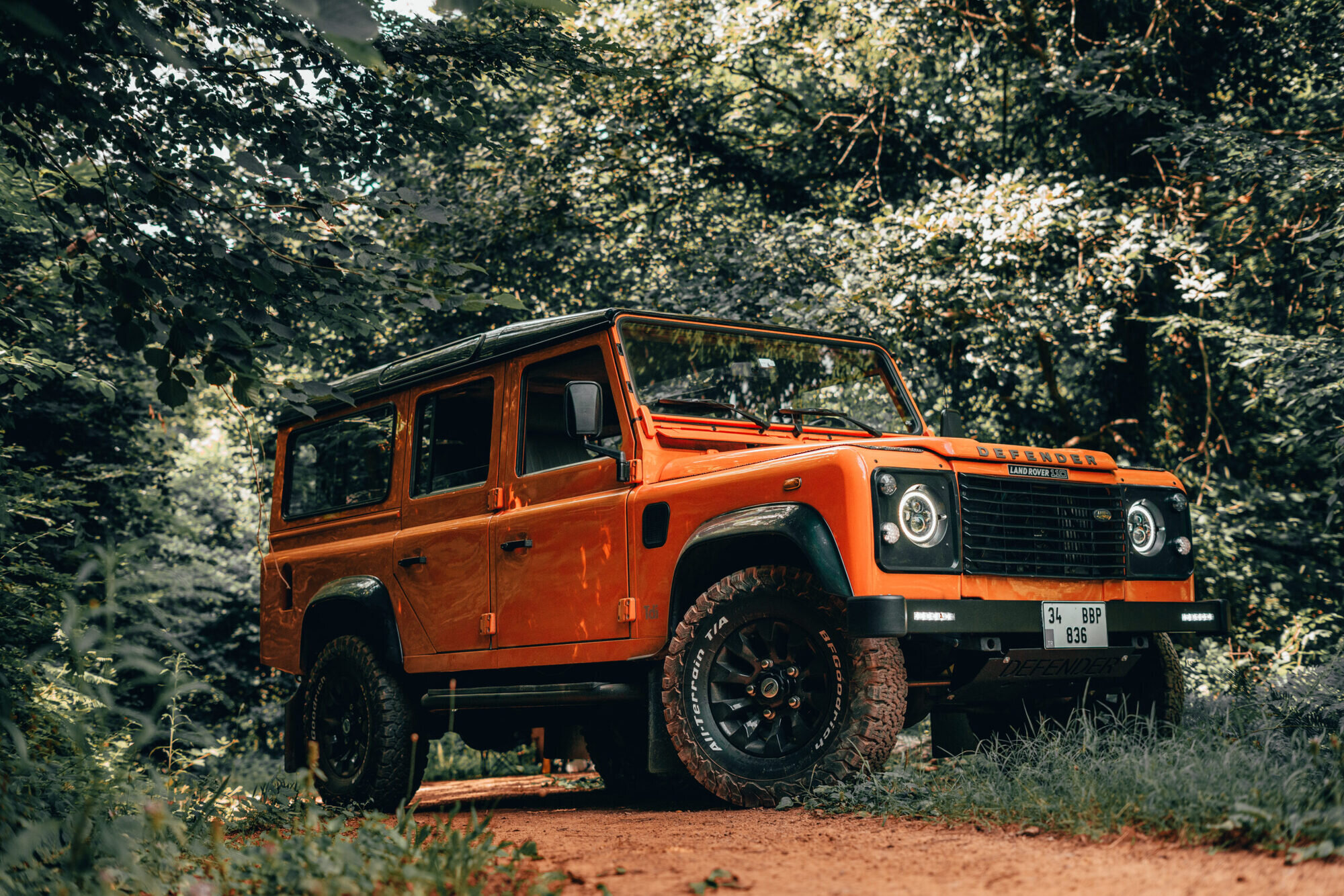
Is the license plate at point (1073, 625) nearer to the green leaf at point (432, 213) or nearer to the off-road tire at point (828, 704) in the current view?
the off-road tire at point (828, 704)

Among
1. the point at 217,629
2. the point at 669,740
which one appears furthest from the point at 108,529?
the point at 669,740

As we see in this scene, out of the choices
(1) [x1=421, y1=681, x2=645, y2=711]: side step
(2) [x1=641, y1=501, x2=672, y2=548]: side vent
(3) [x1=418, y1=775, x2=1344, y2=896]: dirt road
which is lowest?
(3) [x1=418, y1=775, x2=1344, y2=896]: dirt road

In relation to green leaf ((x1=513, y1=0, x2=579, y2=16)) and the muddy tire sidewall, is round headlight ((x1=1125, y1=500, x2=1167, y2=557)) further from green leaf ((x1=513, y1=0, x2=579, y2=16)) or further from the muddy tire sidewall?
green leaf ((x1=513, y1=0, x2=579, y2=16))

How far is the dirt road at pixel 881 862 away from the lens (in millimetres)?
3324

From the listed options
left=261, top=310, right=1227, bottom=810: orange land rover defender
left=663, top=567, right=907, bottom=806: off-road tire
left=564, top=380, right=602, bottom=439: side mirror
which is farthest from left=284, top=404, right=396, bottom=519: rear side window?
Result: left=663, top=567, right=907, bottom=806: off-road tire

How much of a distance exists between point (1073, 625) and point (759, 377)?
7.21 ft

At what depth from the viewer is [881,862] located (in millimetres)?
3816

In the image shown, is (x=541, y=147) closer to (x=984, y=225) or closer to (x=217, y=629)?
(x=984, y=225)

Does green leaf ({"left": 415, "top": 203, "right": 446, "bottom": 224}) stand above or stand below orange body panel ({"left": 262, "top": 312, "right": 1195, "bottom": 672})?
above

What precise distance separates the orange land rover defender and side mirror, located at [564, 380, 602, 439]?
0.02m

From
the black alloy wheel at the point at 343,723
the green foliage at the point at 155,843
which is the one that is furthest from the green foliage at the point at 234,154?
the black alloy wheel at the point at 343,723

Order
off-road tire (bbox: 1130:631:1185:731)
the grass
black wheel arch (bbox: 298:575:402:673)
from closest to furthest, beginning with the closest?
the grass < off-road tire (bbox: 1130:631:1185:731) < black wheel arch (bbox: 298:575:402:673)

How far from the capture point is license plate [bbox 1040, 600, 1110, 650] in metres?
5.02

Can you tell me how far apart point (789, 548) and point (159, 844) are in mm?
2652
